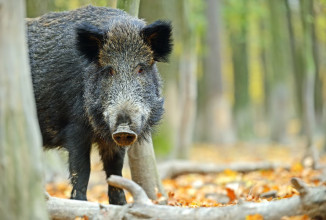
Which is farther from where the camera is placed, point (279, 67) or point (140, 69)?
point (279, 67)

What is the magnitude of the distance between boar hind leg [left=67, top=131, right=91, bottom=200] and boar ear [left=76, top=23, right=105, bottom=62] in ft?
3.70

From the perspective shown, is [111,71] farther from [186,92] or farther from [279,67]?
[279,67]

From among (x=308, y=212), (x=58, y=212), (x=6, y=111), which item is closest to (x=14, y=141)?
(x=6, y=111)

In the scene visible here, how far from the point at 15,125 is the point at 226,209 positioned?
182 centimetres

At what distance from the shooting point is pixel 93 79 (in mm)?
6520

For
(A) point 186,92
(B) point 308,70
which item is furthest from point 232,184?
(A) point 186,92

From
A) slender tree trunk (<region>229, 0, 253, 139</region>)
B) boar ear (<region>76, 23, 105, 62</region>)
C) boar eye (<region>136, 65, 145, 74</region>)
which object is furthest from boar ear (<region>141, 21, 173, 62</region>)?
slender tree trunk (<region>229, 0, 253, 139</region>)

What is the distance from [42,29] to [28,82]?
4008 mm

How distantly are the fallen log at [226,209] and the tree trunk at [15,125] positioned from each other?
1058mm

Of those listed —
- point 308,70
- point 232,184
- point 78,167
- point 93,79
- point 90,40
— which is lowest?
point 232,184

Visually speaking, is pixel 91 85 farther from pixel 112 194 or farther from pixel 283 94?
pixel 283 94

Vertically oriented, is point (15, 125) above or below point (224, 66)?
below

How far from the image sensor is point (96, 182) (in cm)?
1088

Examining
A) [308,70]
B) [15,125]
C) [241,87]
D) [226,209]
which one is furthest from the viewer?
[241,87]
